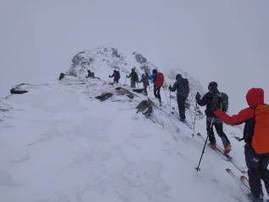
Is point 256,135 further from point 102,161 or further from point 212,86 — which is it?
point 102,161

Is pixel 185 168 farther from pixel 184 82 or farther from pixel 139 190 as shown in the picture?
pixel 184 82

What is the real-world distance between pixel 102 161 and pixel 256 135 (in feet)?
13.5

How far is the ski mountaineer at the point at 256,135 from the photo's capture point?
6.92 m

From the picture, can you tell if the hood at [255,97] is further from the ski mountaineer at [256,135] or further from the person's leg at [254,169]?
the person's leg at [254,169]

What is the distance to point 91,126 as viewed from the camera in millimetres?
12078

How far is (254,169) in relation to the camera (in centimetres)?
732

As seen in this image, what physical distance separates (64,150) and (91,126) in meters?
2.85

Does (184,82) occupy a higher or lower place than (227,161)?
higher

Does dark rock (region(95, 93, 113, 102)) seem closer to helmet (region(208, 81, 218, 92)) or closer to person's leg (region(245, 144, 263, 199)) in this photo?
helmet (region(208, 81, 218, 92))

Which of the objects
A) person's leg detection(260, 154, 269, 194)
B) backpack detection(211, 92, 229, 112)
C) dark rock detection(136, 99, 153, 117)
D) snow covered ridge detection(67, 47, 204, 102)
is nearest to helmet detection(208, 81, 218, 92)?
backpack detection(211, 92, 229, 112)

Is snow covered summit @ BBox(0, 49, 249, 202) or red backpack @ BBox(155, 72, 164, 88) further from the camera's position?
red backpack @ BBox(155, 72, 164, 88)

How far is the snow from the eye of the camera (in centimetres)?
729

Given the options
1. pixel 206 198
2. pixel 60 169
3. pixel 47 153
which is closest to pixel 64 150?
pixel 47 153

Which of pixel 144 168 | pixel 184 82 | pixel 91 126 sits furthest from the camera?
pixel 184 82
